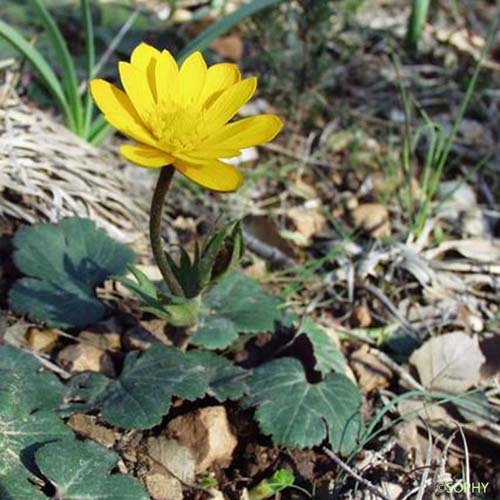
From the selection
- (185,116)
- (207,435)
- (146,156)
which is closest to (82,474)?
(207,435)

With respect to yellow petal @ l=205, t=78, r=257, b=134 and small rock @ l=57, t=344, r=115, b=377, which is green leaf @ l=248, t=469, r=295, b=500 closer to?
small rock @ l=57, t=344, r=115, b=377

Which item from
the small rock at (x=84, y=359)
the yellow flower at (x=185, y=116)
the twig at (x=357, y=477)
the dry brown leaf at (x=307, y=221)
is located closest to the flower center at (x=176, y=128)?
the yellow flower at (x=185, y=116)

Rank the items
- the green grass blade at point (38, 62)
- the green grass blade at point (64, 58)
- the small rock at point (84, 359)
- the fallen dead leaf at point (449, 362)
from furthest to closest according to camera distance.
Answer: the green grass blade at point (64, 58) < the green grass blade at point (38, 62) < the fallen dead leaf at point (449, 362) < the small rock at point (84, 359)

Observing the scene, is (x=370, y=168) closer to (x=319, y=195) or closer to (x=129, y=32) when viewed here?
(x=319, y=195)

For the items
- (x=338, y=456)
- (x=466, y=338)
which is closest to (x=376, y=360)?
(x=466, y=338)

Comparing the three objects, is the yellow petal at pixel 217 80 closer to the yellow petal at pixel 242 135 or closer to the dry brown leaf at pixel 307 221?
the yellow petal at pixel 242 135

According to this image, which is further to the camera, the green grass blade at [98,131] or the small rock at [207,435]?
the green grass blade at [98,131]

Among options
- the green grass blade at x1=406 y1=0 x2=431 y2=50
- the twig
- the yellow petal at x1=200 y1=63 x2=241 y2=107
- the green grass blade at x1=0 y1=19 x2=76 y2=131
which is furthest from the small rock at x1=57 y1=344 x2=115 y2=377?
the green grass blade at x1=406 y1=0 x2=431 y2=50
